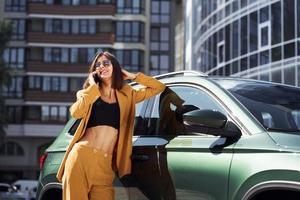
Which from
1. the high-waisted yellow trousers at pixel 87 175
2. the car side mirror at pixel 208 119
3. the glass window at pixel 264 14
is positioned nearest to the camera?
the car side mirror at pixel 208 119

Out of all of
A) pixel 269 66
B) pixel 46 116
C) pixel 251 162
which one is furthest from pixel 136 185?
pixel 46 116

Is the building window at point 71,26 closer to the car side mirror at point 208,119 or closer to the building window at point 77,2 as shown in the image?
the building window at point 77,2

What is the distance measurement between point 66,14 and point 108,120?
6184cm

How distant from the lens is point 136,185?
15.9 feet

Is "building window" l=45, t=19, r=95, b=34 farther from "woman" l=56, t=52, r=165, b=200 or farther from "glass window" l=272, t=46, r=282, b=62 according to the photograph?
"woman" l=56, t=52, r=165, b=200

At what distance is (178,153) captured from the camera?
4543mm

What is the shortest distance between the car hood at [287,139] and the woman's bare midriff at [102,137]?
1.34 m

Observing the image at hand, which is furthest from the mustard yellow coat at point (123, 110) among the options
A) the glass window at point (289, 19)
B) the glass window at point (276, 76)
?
the glass window at point (289, 19)

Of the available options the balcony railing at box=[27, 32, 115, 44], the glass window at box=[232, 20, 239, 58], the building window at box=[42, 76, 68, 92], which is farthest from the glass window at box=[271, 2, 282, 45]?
the building window at box=[42, 76, 68, 92]

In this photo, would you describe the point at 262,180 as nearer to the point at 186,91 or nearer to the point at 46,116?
the point at 186,91

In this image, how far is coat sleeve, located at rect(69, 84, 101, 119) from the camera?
4.83m

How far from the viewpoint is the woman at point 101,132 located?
15.6 feet

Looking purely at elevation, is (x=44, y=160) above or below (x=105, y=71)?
below

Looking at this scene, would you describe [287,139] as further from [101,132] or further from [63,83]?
[63,83]
